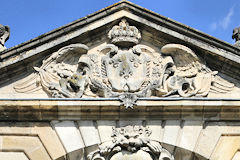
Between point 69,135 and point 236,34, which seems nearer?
point 69,135

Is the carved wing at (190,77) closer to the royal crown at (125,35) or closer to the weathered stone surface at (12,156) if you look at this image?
the royal crown at (125,35)

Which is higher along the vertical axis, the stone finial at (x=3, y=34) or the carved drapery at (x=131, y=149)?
the stone finial at (x=3, y=34)

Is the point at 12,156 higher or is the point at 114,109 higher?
the point at 114,109

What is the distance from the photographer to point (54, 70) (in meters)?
8.31

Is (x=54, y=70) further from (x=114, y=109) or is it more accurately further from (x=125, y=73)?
(x=114, y=109)

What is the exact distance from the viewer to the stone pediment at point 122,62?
8062 millimetres

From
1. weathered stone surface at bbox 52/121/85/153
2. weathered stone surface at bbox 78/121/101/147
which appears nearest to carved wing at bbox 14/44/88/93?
weathered stone surface at bbox 52/121/85/153

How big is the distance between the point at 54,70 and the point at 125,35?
1556mm

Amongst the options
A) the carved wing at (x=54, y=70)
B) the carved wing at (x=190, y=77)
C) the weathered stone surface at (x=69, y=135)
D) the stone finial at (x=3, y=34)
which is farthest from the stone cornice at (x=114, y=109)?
the stone finial at (x=3, y=34)

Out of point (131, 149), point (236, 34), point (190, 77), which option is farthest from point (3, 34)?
point (236, 34)

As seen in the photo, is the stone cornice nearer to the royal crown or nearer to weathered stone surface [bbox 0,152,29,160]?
weathered stone surface [bbox 0,152,29,160]

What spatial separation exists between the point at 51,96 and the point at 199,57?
2.88m

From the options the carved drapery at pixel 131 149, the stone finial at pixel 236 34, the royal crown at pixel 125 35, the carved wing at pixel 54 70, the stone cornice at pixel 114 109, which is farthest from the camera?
the stone finial at pixel 236 34

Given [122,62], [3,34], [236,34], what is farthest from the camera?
[3,34]
